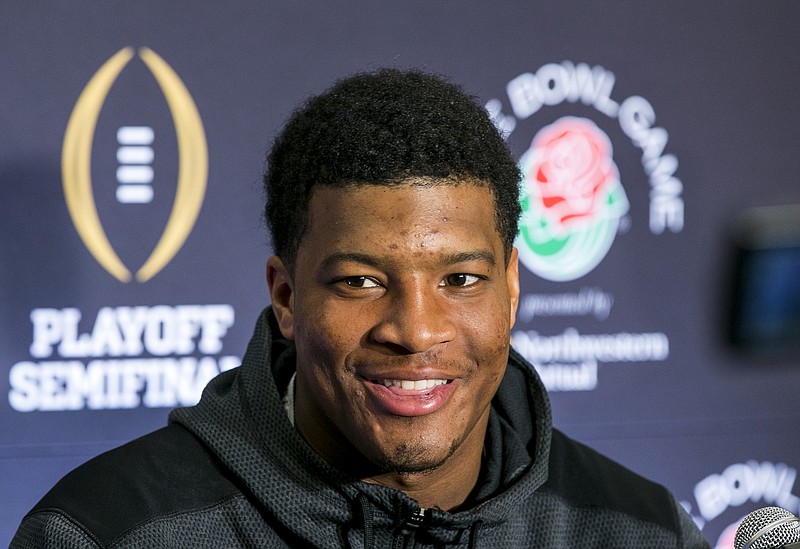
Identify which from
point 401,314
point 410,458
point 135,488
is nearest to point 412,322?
point 401,314

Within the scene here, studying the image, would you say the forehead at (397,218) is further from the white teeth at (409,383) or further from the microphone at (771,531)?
the microphone at (771,531)

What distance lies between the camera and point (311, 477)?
1122 millimetres

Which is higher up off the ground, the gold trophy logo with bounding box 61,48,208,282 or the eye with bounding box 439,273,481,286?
the gold trophy logo with bounding box 61,48,208,282

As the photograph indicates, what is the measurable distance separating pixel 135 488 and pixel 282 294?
0.26 m

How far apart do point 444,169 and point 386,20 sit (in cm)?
100

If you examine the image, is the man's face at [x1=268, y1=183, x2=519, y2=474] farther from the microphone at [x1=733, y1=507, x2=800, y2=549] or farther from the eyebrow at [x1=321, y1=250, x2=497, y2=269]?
the microphone at [x1=733, y1=507, x2=800, y2=549]

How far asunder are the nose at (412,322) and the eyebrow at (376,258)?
0.10 feet

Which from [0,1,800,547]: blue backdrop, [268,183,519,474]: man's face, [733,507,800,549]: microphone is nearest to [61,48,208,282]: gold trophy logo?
[0,1,800,547]: blue backdrop

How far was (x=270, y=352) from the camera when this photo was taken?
121cm

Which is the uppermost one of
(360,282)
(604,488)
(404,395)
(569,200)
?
(569,200)

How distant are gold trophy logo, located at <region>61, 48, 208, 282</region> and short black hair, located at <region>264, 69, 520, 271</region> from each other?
2.36 feet

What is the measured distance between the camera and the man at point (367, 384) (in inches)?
40.5

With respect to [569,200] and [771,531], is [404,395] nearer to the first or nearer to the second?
[771,531]

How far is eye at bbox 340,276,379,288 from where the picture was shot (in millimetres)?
1033
